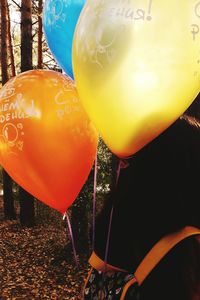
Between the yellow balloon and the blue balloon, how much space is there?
93 centimetres

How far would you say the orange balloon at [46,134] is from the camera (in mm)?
2451

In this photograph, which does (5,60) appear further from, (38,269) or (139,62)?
(139,62)

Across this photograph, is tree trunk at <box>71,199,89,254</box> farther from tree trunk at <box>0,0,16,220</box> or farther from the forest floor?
tree trunk at <box>0,0,16,220</box>

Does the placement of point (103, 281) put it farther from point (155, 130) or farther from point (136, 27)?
point (136, 27)

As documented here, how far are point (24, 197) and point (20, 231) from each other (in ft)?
3.12

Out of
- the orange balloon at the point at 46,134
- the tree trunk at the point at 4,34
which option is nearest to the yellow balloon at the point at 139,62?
the orange balloon at the point at 46,134

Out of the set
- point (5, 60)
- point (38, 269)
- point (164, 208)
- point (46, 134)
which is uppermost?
point (164, 208)

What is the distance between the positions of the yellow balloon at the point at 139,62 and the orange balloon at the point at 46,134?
2.85 ft

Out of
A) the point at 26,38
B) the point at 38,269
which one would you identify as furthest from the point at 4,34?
the point at 38,269

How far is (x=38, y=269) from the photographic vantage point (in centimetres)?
712

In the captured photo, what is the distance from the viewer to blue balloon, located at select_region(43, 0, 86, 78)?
2.48 m

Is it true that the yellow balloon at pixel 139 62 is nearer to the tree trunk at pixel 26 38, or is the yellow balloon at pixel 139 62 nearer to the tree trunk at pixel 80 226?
the tree trunk at pixel 80 226

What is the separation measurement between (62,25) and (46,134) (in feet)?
2.56

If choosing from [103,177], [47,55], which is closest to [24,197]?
[103,177]
